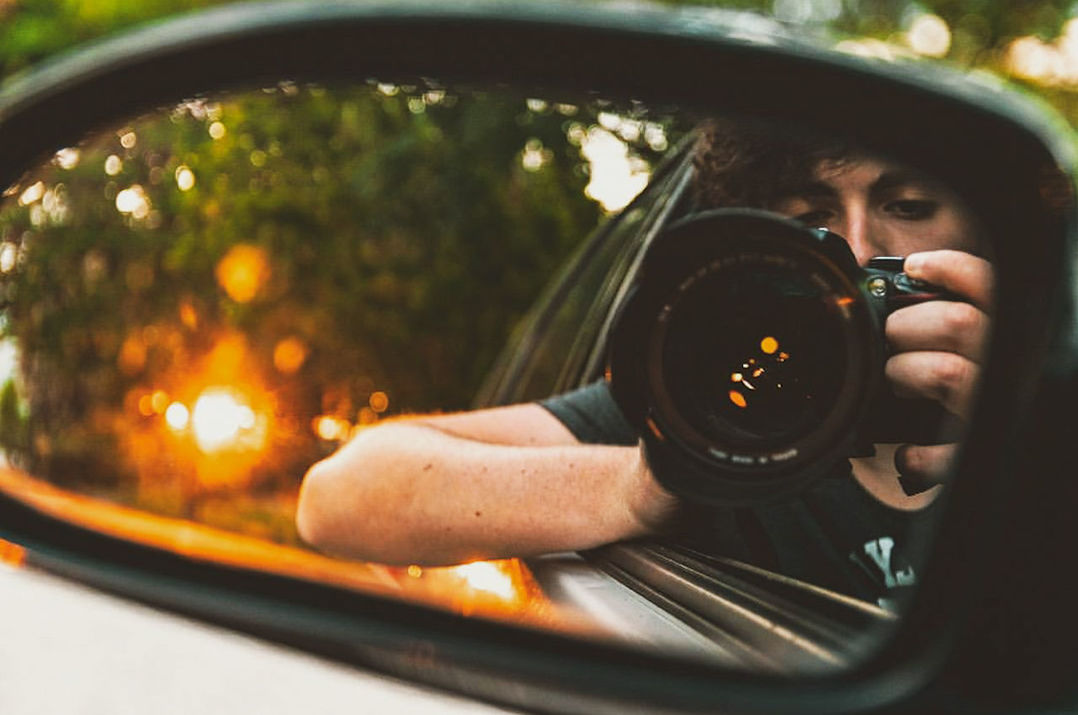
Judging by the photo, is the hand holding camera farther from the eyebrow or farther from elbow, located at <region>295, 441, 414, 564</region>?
elbow, located at <region>295, 441, 414, 564</region>

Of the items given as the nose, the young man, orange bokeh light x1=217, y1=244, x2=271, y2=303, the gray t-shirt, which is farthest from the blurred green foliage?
the gray t-shirt

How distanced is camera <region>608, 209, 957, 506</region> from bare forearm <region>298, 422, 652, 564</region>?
0.14 metres

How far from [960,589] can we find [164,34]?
4.13 ft

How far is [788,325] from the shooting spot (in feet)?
3.80

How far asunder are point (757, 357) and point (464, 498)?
49 centimetres

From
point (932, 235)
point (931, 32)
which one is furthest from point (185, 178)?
point (931, 32)

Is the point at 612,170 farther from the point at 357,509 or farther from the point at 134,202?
the point at 134,202

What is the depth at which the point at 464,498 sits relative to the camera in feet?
4.90

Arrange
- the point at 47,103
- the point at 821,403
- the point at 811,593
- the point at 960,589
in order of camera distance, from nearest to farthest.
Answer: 1. the point at 960,589
2. the point at 821,403
3. the point at 811,593
4. the point at 47,103

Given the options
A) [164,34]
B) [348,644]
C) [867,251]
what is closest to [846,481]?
[867,251]

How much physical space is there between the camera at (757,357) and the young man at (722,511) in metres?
0.03

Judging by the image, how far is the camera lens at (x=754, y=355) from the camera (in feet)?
3.63

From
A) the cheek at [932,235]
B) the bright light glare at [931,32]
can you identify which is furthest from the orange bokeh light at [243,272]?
the bright light glare at [931,32]

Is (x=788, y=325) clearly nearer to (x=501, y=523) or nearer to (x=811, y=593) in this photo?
(x=811, y=593)
